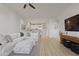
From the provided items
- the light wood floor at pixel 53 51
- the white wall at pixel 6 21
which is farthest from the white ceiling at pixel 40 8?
the light wood floor at pixel 53 51

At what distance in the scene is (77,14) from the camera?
427 centimetres

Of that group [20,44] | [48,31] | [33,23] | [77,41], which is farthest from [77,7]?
[48,31]

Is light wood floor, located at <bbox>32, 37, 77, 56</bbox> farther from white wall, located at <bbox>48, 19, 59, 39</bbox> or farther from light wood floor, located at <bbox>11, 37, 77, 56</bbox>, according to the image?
white wall, located at <bbox>48, 19, 59, 39</bbox>

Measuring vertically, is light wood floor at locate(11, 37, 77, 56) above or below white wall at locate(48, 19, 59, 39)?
below

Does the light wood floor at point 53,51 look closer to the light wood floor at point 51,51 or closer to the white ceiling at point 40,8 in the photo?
the light wood floor at point 51,51

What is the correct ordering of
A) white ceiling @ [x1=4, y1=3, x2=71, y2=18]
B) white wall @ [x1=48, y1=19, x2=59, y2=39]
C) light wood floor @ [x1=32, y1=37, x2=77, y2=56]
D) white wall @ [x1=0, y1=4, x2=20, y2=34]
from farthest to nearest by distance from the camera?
white wall @ [x1=48, y1=19, x2=59, y2=39] → white ceiling @ [x1=4, y1=3, x2=71, y2=18] → white wall @ [x1=0, y1=4, x2=20, y2=34] → light wood floor @ [x1=32, y1=37, x2=77, y2=56]

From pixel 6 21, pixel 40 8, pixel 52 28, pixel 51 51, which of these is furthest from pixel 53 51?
pixel 52 28

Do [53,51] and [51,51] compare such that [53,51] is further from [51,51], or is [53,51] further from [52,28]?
[52,28]

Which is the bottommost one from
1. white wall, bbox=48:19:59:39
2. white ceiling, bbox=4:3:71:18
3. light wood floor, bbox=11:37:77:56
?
light wood floor, bbox=11:37:77:56

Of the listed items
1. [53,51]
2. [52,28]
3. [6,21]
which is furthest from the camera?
[52,28]

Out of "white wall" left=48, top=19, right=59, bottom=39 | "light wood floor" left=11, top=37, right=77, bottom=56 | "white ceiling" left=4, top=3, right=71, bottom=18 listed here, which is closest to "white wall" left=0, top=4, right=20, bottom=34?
"white ceiling" left=4, top=3, right=71, bottom=18

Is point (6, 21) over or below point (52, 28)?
over

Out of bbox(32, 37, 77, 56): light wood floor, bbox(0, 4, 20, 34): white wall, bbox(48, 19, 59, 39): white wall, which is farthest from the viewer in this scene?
bbox(48, 19, 59, 39): white wall

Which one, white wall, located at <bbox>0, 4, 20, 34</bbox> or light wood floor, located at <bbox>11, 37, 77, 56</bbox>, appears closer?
light wood floor, located at <bbox>11, 37, 77, 56</bbox>
